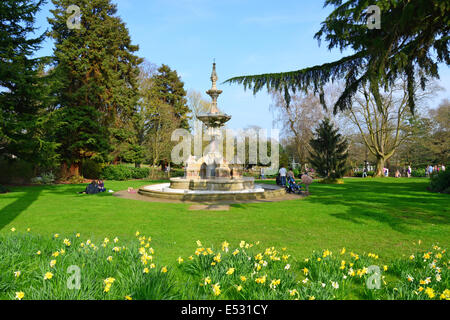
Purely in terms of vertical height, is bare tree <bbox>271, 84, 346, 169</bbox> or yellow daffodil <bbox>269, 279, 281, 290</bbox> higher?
bare tree <bbox>271, 84, 346, 169</bbox>

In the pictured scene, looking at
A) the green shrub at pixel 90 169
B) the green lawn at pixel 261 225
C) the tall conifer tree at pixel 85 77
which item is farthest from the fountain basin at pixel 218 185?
the green shrub at pixel 90 169

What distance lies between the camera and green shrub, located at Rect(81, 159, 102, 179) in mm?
27891

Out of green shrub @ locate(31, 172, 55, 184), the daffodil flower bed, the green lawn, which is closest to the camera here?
the daffodil flower bed

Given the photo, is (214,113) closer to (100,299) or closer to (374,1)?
(374,1)

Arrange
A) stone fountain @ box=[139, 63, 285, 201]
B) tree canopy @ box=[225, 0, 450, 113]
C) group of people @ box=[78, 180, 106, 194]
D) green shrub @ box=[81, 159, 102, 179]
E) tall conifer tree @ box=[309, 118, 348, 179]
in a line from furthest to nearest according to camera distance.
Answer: green shrub @ box=[81, 159, 102, 179] < tall conifer tree @ box=[309, 118, 348, 179] < stone fountain @ box=[139, 63, 285, 201] < group of people @ box=[78, 180, 106, 194] < tree canopy @ box=[225, 0, 450, 113]

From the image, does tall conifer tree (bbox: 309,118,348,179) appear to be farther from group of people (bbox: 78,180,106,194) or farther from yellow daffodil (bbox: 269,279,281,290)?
yellow daffodil (bbox: 269,279,281,290)

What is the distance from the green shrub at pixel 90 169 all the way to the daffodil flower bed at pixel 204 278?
25749mm

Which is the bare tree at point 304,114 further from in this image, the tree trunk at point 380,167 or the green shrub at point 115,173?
the green shrub at point 115,173

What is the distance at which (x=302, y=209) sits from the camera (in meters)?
9.89

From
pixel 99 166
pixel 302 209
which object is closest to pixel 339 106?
pixel 302 209

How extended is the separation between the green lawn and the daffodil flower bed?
755 millimetres

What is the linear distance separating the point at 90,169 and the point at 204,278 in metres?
28.8

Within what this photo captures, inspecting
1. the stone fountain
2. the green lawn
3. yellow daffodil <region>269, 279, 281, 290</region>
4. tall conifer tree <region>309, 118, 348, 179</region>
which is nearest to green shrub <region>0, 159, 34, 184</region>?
the stone fountain

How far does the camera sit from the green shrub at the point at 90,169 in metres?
27.9
